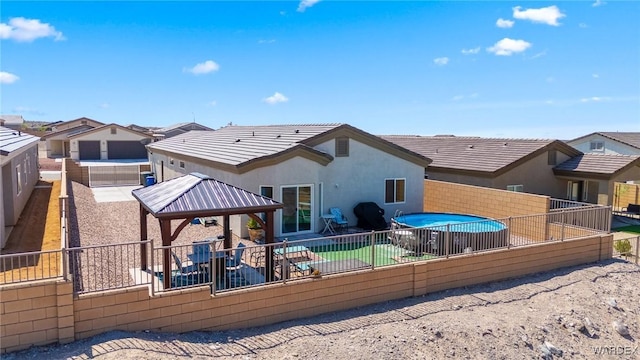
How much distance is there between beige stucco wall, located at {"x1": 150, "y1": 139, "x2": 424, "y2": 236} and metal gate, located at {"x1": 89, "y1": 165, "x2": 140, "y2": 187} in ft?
39.8

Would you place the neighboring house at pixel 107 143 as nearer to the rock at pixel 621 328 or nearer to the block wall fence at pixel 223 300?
the block wall fence at pixel 223 300

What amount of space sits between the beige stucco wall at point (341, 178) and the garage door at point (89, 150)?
32.3 metres

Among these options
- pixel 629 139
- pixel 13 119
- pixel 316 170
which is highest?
pixel 13 119

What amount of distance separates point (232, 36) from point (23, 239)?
23.8 m

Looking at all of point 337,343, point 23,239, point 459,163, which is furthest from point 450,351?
point 459,163

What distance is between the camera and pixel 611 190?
23.5 metres

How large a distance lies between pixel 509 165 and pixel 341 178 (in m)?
9.27

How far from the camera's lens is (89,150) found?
1939 inches

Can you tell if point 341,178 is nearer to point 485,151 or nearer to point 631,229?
point 485,151

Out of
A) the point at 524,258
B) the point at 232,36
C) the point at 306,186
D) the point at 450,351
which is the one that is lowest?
the point at 450,351

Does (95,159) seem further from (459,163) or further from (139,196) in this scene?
(139,196)

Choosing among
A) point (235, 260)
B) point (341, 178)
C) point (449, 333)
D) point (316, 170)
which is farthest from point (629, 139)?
point (235, 260)

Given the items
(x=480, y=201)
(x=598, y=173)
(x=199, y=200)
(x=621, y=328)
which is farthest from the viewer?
(x=598, y=173)

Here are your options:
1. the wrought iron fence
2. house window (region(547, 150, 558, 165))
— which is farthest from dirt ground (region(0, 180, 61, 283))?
house window (region(547, 150, 558, 165))
